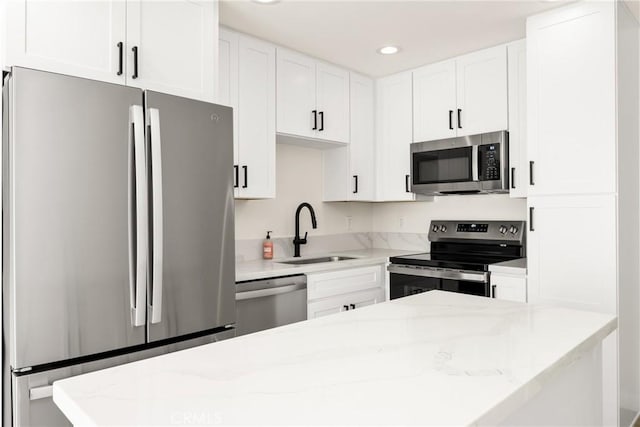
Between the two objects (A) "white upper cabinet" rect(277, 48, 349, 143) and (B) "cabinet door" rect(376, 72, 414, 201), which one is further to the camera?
(B) "cabinet door" rect(376, 72, 414, 201)

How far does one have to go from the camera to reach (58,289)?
1673 mm

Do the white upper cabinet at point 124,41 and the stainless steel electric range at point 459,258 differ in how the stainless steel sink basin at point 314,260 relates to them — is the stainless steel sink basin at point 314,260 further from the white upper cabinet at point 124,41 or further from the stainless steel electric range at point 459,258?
the white upper cabinet at point 124,41

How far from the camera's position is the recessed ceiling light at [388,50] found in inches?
126

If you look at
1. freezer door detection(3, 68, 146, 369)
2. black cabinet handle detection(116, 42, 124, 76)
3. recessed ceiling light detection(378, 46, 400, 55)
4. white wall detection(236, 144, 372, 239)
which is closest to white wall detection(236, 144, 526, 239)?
white wall detection(236, 144, 372, 239)

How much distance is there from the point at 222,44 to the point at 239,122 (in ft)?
1.56

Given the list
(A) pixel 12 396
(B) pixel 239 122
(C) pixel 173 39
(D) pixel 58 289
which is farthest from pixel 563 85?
(A) pixel 12 396

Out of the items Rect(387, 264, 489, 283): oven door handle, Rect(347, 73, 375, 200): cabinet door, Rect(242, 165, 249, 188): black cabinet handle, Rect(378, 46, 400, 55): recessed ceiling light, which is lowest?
Rect(387, 264, 489, 283): oven door handle

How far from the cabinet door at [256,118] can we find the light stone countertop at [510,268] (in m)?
1.50

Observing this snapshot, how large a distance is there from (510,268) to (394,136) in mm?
1478

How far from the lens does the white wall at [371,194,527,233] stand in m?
3.49

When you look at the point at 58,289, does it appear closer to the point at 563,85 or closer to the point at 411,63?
the point at 563,85

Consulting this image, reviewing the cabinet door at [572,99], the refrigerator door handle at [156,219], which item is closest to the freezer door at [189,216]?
the refrigerator door handle at [156,219]

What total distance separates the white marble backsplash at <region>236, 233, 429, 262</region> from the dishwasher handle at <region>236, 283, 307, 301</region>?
62 centimetres

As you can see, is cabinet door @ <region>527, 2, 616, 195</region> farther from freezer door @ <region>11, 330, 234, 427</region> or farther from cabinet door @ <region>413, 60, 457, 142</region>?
freezer door @ <region>11, 330, 234, 427</region>
